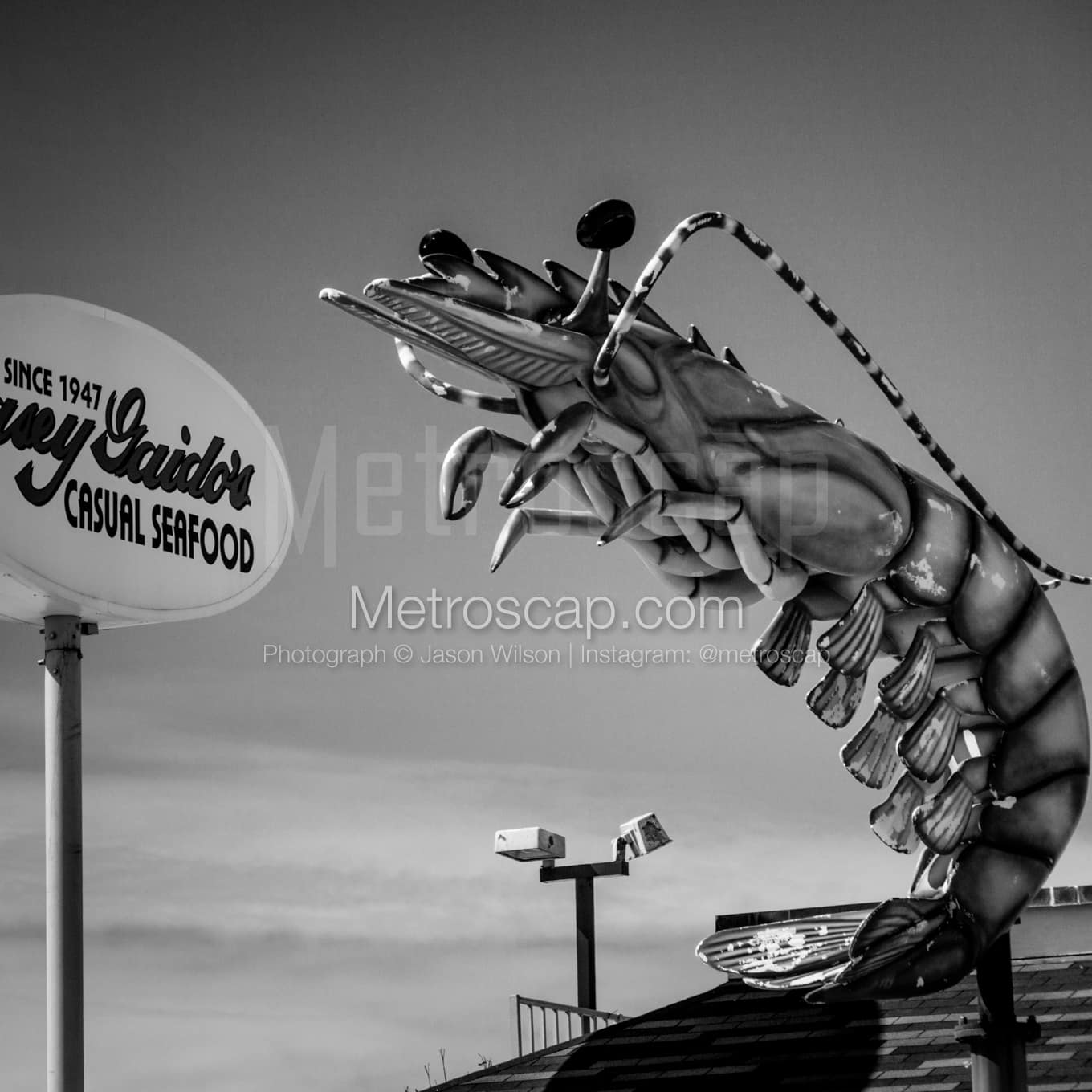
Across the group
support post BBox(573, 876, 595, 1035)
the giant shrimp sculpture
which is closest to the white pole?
support post BBox(573, 876, 595, 1035)

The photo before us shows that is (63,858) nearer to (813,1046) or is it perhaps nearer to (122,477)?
(122,477)

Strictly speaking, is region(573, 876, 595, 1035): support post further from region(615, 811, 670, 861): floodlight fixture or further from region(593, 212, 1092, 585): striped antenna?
region(593, 212, 1092, 585): striped antenna

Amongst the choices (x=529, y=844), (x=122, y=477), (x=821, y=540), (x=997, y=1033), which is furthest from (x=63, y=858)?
(x=821, y=540)

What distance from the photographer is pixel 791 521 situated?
5.15 m

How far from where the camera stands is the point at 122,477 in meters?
12.7

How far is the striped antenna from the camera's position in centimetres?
484

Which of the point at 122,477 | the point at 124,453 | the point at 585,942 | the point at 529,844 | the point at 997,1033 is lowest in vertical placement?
the point at 997,1033

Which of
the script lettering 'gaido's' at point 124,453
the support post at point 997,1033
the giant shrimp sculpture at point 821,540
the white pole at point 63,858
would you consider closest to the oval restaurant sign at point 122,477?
the script lettering 'gaido's' at point 124,453

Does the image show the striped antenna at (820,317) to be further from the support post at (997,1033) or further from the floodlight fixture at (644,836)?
the floodlight fixture at (644,836)

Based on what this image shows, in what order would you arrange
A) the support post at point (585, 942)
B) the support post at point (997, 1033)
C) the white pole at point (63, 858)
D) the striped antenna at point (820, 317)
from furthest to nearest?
the support post at point (585, 942) < the white pole at point (63, 858) < the support post at point (997, 1033) < the striped antenna at point (820, 317)

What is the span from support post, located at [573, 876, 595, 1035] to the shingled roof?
4133 mm

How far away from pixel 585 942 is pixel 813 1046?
21.2ft

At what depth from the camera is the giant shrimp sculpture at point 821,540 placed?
191 inches

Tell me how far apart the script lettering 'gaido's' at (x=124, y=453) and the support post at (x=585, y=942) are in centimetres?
532
